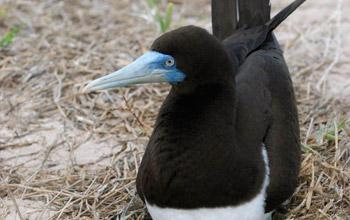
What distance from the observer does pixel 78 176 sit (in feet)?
16.0

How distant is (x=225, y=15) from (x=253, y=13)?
0.17 m

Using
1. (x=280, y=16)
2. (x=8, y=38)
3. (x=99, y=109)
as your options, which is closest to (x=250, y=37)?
(x=280, y=16)

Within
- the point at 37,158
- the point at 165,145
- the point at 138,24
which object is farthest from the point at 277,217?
the point at 138,24

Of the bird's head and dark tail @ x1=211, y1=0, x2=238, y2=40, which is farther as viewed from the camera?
dark tail @ x1=211, y1=0, x2=238, y2=40

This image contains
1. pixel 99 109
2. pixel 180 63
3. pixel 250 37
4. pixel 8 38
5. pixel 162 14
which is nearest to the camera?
pixel 180 63

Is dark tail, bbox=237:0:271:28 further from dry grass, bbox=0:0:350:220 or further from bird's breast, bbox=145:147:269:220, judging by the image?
bird's breast, bbox=145:147:269:220

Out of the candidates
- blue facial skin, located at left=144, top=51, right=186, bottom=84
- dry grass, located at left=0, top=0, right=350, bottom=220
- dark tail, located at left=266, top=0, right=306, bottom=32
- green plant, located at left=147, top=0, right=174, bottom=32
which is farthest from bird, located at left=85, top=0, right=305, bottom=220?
green plant, located at left=147, top=0, right=174, bottom=32

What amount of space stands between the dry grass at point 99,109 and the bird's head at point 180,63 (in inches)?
35.9

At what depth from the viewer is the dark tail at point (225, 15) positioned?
511 cm

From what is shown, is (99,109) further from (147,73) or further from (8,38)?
(147,73)

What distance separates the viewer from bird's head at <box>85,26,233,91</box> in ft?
12.7

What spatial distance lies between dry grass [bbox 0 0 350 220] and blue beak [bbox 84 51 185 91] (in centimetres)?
89

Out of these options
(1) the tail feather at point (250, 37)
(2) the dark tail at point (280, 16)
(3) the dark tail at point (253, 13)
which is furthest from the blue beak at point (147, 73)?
(3) the dark tail at point (253, 13)

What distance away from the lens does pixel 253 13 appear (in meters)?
5.06
